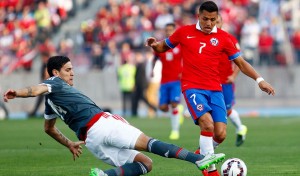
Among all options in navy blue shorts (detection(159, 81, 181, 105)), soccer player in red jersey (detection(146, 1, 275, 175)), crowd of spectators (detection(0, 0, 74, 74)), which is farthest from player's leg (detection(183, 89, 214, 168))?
crowd of spectators (detection(0, 0, 74, 74))

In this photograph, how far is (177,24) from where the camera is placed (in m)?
34.4

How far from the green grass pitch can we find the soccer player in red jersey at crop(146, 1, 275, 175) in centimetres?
93

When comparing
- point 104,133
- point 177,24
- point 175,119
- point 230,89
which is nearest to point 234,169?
point 104,133

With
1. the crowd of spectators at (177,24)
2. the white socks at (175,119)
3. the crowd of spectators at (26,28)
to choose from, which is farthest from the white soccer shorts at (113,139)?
the crowd of spectators at (26,28)

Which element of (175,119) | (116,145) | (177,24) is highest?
(177,24)

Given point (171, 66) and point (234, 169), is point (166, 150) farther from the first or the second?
point (171, 66)

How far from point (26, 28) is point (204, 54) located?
2580cm

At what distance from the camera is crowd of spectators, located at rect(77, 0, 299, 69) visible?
109ft

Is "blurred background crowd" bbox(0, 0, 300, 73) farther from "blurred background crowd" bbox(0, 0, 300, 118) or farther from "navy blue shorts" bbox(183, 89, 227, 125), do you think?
"navy blue shorts" bbox(183, 89, 227, 125)

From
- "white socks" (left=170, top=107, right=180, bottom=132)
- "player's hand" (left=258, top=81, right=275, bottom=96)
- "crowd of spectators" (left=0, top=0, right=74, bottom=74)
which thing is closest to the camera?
"player's hand" (left=258, top=81, right=275, bottom=96)

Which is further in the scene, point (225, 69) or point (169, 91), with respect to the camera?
point (169, 91)

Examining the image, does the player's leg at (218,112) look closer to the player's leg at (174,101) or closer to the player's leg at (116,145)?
the player's leg at (116,145)

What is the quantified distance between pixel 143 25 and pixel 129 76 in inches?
157

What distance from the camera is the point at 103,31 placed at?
3600 centimetres
